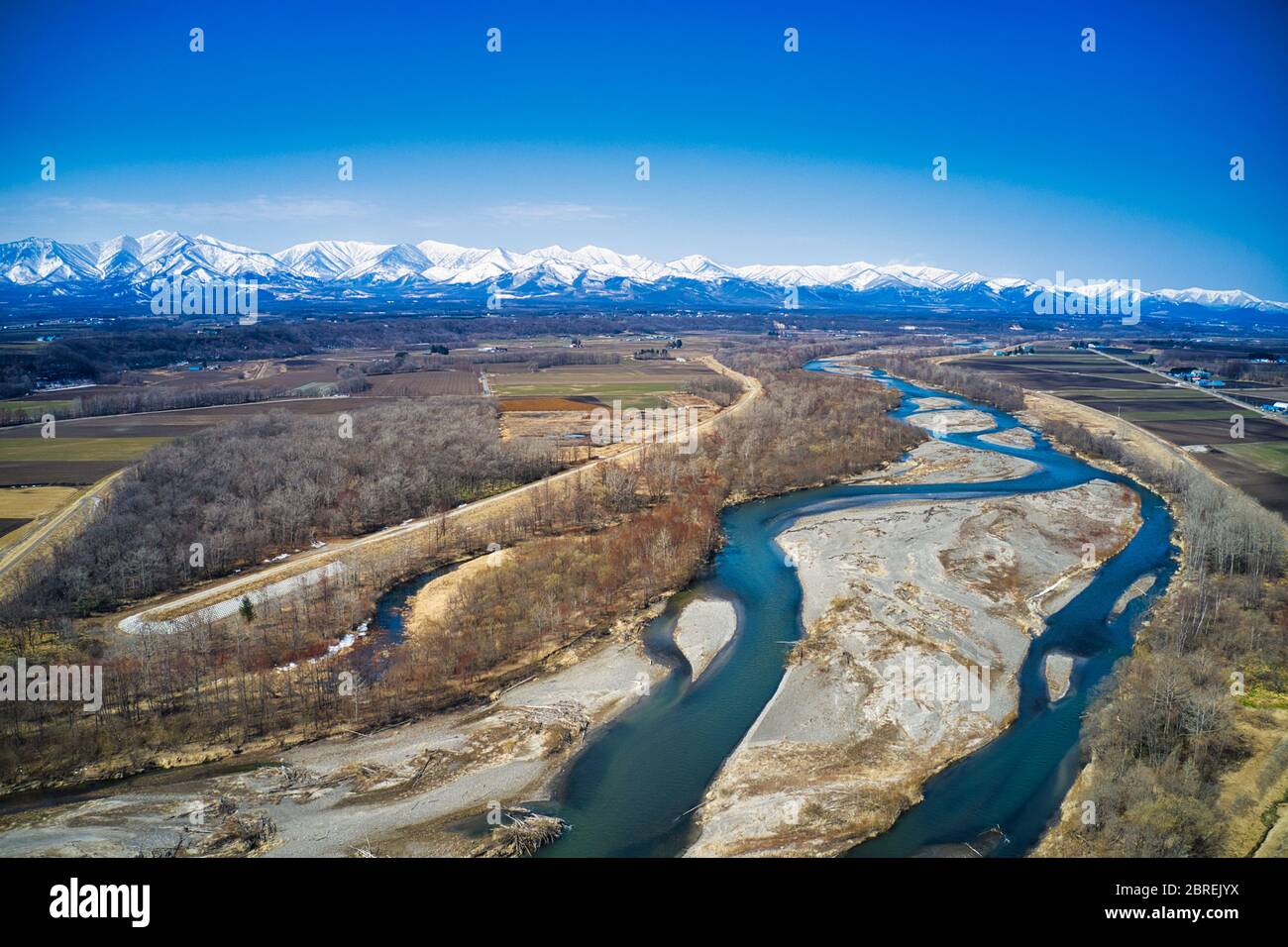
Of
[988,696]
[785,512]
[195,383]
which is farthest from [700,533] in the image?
[195,383]

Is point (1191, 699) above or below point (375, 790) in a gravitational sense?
above

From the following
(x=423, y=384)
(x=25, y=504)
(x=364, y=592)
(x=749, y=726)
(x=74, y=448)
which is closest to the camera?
(x=749, y=726)

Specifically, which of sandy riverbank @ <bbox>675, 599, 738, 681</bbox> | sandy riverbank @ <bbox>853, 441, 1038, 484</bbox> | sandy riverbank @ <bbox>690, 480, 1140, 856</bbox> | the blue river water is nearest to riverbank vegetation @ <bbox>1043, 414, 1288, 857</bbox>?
the blue river water

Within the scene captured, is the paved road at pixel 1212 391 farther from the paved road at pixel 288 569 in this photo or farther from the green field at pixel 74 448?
the green field at pixel 74 448

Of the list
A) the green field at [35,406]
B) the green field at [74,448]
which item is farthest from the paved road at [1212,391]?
the green field at [35,406]

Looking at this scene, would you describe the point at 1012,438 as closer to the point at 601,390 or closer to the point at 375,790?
the point at 601,390

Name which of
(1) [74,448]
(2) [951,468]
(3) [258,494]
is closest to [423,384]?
(1) [74,448]
